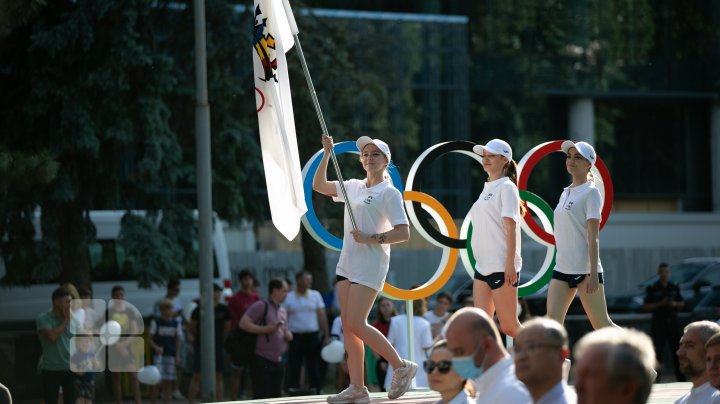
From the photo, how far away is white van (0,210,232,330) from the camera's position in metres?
21.4

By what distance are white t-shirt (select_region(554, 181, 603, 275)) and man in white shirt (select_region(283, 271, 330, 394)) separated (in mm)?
8594

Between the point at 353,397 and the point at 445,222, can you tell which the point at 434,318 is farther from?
the point at 353,397

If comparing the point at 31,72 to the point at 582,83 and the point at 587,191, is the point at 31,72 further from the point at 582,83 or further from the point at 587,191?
the point at 582,83

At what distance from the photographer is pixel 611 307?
24.3m

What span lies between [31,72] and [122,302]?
4401 millimetres

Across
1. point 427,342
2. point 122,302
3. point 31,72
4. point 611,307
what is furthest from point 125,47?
point 611,307

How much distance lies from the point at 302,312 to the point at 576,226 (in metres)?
8.76

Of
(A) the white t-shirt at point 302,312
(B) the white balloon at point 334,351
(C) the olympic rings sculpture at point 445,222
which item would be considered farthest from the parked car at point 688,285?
(C) the olympic rings sculpture at point 445,222

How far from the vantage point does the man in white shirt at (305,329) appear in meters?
18.4

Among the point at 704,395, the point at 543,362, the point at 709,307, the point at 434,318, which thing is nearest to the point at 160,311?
the point at 434,318

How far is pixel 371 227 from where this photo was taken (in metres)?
9.34

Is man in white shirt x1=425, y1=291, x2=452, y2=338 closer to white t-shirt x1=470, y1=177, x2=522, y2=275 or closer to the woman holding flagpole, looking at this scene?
white t-shirt x1=470, y1=177, x2=522, y2=275

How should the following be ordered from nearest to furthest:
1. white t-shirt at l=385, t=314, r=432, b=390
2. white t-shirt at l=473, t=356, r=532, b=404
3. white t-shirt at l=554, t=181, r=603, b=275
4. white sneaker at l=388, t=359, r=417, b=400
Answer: white t-shirt at l=473, t=356, r=532, b=404 → white sneaker at l=388, t=359, r=417, b=400 → white t-shirt at l=554, t=181, r=603, b=275 → white t-shirt at l=385, t=314, r=432, b=390

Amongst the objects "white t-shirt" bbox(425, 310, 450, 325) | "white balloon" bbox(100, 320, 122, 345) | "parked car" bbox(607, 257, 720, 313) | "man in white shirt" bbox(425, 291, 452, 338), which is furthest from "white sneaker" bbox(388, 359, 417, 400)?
"parked car" bbox(607, 257, 720, 313)
